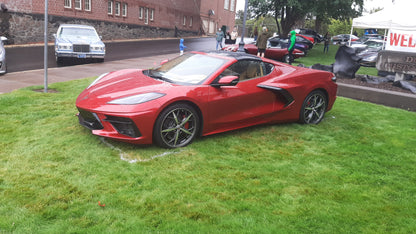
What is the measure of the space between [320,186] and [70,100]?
5493 mm

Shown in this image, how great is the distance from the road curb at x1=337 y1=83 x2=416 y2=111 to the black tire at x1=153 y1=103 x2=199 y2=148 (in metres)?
6.25

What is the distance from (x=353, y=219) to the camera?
11.2 ft

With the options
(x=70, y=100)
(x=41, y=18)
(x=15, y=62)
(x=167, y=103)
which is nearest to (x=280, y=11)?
(x=41, y=18)

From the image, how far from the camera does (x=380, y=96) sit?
9430 mm

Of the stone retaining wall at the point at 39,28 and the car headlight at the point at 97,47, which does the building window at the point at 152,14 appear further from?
the car headlight at the point at 97,47

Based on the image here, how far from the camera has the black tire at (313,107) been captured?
21.7 feet

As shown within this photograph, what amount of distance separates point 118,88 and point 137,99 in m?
0.54

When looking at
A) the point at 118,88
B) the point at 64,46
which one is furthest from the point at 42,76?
the point at 118,88

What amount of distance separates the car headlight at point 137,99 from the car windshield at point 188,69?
1.99 ft

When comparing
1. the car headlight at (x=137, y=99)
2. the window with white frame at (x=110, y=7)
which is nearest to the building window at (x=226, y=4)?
the window with white frame at (x=110, y=7)

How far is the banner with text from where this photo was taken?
483 inches

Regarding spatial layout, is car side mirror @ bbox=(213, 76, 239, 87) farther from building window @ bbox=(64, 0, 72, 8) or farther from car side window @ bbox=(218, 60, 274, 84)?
building window @ bbox=(64, 0, 72, 8)

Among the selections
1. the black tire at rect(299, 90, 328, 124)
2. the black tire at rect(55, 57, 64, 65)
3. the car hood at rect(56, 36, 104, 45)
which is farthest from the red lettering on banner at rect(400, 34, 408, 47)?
the black tire at rect(55, 57, 64, 65)

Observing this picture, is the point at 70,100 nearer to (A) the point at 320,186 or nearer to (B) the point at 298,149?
(B) the point at 298,149
